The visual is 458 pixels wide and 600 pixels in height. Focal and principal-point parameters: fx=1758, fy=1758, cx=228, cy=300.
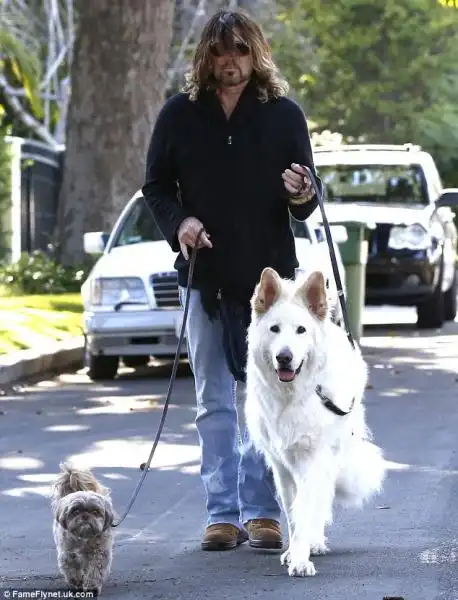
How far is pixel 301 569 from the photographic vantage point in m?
6.96

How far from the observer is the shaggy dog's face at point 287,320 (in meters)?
6.96

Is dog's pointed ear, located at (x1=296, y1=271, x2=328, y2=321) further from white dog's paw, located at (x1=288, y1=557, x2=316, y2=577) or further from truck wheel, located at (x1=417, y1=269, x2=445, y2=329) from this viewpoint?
truck wheel, located at (x1=417, y1=269, x2=445, y2=329)

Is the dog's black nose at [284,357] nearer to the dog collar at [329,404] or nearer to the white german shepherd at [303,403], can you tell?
the white german shepherd at [303,403]

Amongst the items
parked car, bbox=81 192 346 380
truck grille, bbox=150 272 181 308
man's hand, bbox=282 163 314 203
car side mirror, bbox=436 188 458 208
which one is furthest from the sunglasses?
car side mirror, bbox=436 188 458 208

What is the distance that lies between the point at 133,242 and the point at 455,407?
4289 mm

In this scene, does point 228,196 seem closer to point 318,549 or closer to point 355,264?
point 318,549

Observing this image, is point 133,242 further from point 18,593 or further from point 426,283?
point 18,593

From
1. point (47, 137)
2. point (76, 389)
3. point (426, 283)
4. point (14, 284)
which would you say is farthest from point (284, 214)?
point (47, 137)

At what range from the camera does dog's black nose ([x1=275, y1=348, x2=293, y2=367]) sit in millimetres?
6930

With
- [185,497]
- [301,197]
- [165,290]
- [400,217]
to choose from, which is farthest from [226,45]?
[400,217]

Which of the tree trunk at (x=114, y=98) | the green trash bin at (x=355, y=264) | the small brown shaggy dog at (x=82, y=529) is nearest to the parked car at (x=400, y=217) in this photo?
the green trash bin at (x=355, y=264)

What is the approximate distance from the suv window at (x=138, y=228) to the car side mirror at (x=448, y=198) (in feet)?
13.1

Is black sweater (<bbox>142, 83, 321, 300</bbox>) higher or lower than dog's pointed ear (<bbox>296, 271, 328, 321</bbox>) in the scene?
higher

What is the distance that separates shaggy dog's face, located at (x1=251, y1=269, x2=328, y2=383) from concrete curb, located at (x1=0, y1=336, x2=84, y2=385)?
27.7ft
